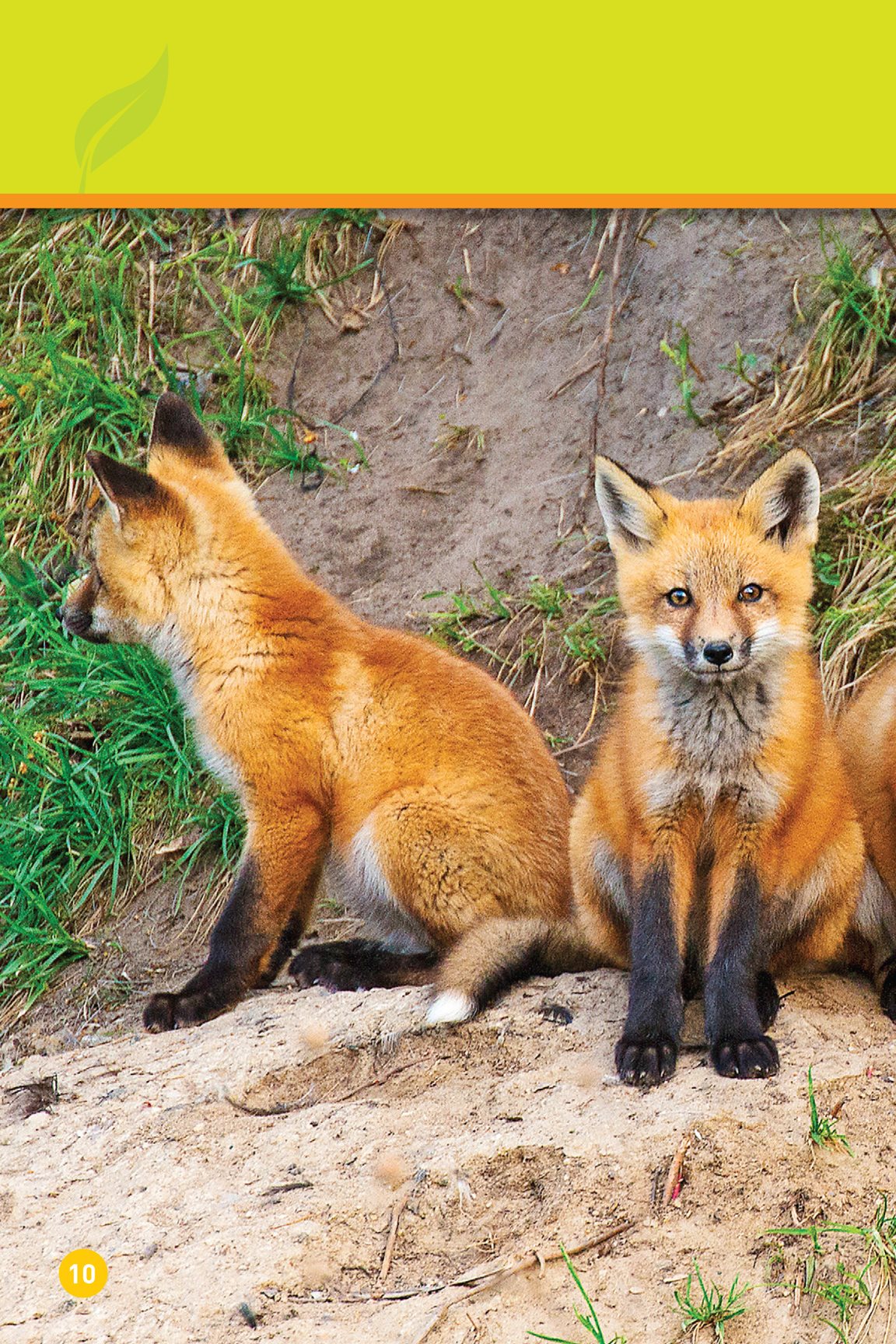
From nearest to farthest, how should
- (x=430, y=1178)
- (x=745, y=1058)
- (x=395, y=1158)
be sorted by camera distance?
(x=430, y=1178), (x=395, y=1158), (x=745, y=1058)

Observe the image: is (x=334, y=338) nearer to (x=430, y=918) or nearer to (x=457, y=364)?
(x=457, y=364)

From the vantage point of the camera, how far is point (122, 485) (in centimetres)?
508

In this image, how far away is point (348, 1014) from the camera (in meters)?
4.18

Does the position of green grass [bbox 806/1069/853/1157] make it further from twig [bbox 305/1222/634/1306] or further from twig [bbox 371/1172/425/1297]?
twig [bbox 371/1172/425/1297]

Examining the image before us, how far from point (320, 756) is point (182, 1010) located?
1.02m

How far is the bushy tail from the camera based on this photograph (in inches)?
155

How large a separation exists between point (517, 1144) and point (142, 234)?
259 inches

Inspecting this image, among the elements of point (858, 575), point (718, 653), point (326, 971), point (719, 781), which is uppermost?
point (718, 653)

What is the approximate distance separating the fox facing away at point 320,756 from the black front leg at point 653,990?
100cm

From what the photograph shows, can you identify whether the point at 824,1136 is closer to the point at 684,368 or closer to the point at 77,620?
the point at 77,620

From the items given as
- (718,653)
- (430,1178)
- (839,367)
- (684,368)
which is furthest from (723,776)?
(684,368)

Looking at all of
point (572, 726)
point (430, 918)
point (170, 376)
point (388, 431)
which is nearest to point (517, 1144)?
point (430, 918)

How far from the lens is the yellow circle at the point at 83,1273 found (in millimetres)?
2959

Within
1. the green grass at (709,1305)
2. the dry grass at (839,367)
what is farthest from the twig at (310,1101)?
the dry grass at (839,367)
